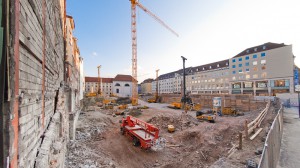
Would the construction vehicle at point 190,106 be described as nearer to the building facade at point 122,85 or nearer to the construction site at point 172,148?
the construction site at point 172,148

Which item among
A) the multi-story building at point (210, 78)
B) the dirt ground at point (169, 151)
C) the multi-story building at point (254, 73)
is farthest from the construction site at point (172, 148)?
the multi-story building at point (210, 78)

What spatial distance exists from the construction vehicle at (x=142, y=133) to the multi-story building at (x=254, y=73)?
130 feet

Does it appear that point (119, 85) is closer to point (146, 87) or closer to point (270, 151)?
point (146, 87)

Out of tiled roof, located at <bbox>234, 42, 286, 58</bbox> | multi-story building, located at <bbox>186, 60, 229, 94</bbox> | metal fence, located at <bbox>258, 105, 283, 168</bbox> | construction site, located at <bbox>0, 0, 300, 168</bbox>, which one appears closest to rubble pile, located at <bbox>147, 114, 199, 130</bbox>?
construction site, located at <bbox>0, 0, 300, 168</bbox>

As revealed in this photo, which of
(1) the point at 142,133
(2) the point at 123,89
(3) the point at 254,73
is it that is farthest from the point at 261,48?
(2) the point at 123,89

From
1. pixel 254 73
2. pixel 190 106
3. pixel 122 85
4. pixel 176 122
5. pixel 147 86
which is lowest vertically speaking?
pixel 176 122

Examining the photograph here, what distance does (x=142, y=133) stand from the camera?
1180 cm

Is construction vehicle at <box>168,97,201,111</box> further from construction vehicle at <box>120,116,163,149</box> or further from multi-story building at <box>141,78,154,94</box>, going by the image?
multi-story building at <box>141,78,154,94</box>

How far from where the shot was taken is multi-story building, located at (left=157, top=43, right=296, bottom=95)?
36731 mm

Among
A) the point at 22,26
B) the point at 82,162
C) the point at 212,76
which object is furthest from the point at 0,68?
the point at 212,76

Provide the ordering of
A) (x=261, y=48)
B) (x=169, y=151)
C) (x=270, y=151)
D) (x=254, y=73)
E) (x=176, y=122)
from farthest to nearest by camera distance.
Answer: (x=254, y=73), (x=261, y=48), (x=176, y=122), (x=169, y=151), (x=270, y=151)

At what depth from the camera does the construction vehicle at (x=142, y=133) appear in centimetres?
1044

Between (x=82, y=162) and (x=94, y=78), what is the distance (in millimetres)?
85981

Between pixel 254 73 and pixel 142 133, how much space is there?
154ft
